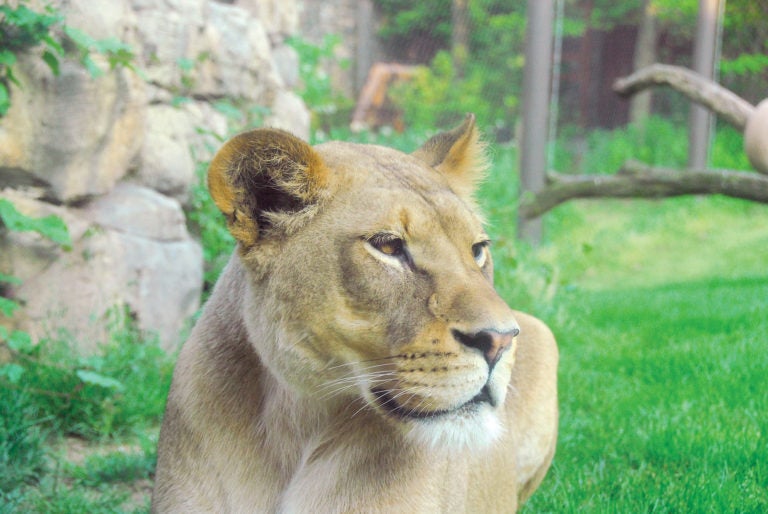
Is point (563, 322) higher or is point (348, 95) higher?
point (348, 95)

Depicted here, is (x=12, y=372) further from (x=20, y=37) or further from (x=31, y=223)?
(x=20, y=37)

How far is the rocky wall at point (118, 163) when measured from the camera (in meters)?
4.08

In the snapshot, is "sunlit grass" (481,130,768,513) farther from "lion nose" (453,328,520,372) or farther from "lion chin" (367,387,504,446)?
"lion nose" (453,328,520,372)

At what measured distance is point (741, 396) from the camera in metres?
4.21

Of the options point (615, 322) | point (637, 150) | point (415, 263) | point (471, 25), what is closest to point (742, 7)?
point (637, 150)

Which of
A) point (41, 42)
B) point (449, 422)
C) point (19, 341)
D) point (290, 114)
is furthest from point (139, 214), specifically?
point (449, 422)

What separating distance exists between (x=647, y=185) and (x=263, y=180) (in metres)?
5.03

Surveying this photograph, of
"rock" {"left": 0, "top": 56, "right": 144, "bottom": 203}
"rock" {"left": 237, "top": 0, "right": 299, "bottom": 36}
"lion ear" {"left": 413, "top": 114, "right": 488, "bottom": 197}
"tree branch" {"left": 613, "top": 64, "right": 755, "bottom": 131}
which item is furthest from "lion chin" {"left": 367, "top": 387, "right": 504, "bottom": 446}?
"rock" {"left": 237, "top": 0, "right": 299, "bottom": 36}

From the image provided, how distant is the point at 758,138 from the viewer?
16.9 ft

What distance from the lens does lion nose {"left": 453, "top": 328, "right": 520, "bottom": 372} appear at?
6.41 ft

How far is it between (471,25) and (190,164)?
6.69 metres

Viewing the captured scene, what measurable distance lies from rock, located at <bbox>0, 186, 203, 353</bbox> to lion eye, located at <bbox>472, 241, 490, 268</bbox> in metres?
2.48

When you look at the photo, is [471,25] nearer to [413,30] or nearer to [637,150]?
[413,30]

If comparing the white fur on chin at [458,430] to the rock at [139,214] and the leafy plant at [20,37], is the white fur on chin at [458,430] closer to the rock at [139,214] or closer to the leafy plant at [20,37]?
the leafy plant at [20,37]
